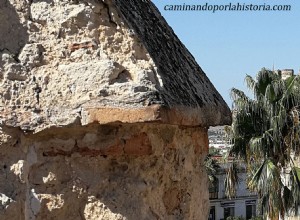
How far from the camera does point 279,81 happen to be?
14.2m

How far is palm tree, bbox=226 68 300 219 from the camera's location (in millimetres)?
13539

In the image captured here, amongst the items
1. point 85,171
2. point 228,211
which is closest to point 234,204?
point 228,211

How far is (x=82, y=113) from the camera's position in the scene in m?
1.89

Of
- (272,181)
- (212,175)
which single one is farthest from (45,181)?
(212,175)

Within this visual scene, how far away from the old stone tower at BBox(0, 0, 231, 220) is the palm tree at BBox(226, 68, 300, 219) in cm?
1154

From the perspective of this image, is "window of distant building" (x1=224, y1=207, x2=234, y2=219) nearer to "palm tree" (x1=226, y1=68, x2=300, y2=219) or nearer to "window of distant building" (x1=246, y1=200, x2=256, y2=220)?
"window of distant building" (x1=246, y1=200, x2=256, y2=220)

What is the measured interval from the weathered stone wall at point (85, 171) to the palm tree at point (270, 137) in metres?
11.5

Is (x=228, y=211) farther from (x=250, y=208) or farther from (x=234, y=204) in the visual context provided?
(x=250, y=208)

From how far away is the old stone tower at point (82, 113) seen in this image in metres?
1.90

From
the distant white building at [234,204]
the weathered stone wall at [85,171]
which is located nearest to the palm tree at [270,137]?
the weathered stone wall at [85,171]

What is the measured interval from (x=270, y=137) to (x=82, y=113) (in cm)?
1220

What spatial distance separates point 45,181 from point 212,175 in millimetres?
21770

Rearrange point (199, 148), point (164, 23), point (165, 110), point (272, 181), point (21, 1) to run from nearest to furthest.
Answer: point (165, 110), point (21, 1), point (199, 148), point (164, 23), point (272, 181)

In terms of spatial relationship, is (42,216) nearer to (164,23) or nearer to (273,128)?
(164,23)
